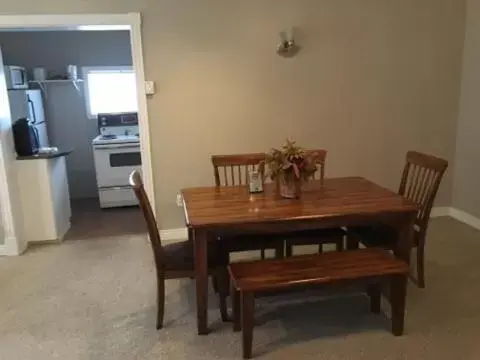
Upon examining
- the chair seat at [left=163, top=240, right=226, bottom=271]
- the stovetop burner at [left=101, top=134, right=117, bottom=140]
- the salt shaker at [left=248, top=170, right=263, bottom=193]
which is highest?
the stovetop burner at [left=101, top=134, right=117, bottom=140]

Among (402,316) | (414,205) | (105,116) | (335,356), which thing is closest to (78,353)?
(335,356)

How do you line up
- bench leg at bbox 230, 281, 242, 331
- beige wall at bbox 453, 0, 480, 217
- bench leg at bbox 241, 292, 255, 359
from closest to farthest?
bench leg at bbox 241, 292, 255, 359 < bench leg at bbox 230, 281, 242, 331 < beige wall at bbox 453, 0, 480, 217

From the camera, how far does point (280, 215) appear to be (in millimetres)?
2412

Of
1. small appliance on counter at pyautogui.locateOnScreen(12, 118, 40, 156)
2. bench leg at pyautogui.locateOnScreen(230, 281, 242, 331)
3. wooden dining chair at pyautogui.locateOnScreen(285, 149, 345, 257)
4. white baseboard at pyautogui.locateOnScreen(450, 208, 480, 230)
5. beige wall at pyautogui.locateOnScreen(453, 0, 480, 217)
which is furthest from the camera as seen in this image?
white baseboard at pyautogui.locateOnScreen(450, 208, 480, 230)

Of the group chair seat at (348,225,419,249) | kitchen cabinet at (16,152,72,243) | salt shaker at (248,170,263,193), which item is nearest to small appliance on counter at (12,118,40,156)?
kitchen cabinet at (16,152,72,243)

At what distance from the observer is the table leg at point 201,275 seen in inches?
93.0

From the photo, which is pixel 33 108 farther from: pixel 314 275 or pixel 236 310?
pixel 314 275

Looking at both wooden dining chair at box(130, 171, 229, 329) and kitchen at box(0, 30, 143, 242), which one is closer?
wooden dining chair at box(130, 171, 229, 329)

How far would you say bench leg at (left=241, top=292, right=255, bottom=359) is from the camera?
2201mm

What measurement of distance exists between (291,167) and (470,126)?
2.56 m

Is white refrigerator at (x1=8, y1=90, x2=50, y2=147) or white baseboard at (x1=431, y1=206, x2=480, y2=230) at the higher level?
white refrigerator at (x1=8, y1=90, x2=50, y2=147)

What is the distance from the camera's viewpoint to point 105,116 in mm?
5793

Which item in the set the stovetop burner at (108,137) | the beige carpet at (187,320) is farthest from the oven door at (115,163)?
the beige carpet at (187,320)

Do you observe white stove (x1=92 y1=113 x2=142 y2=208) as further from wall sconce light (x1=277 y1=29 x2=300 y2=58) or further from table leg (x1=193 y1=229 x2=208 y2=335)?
table leg (x1=193 y1=229 x2=208 y2=335)
